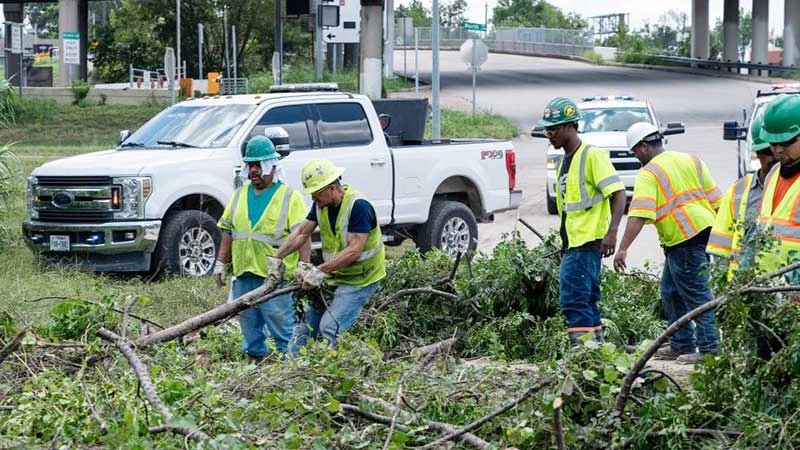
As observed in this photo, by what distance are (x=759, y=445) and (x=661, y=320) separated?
469 centimetres

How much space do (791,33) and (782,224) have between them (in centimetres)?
6064

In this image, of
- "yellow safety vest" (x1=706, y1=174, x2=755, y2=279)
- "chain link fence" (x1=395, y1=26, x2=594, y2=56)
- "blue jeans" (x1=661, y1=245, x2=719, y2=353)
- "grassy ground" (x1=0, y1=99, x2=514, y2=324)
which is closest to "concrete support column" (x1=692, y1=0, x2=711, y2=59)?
"chain link fence" (x1=395, y1=26, x2=594, y2=56)

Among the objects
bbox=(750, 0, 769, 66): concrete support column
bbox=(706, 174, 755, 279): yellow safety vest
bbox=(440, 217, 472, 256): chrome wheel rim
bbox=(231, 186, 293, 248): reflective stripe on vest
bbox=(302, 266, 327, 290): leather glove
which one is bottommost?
bbox=(440, 217, 472, 256): chrome wheel rim

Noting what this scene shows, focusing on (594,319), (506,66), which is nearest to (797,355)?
(594,319)

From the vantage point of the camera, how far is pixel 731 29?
70.3 metres

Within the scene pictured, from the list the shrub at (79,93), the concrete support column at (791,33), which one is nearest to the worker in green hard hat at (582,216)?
the shrub at (79,93)

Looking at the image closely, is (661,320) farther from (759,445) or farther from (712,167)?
(712,167)

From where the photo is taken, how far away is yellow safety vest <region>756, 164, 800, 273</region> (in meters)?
5.90

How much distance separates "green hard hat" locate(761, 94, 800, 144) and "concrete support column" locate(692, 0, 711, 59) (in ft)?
218

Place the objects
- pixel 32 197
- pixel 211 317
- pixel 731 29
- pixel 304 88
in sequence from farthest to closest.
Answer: pixel 731 29
pixel 304 88
pixel 32 197
pixel 211 317

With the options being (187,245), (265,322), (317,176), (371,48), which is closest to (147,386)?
(317,176)

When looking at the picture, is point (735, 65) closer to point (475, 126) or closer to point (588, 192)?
point (475, 126)

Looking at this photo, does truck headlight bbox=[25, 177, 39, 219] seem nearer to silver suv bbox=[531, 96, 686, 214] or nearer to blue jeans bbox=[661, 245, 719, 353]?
blue jeans bbox=[661, 245, 719, 353]

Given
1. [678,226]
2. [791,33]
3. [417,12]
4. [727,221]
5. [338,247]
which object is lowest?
[338,247]
